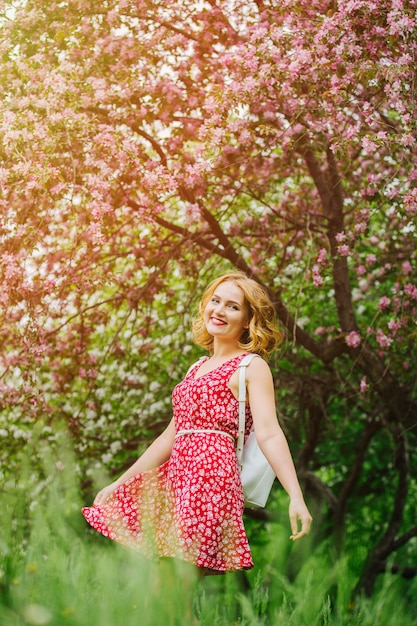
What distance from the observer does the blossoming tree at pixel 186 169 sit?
13.1ft

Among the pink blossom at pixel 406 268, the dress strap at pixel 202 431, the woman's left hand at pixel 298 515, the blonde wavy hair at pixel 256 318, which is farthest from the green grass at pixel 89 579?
the pink blossom at pixel 406 268

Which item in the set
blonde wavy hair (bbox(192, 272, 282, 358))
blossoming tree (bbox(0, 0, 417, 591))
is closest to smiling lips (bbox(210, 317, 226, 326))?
blonde wavy hair (bbox(192, 272, 282, 358))

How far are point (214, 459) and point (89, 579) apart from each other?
5.46 feet

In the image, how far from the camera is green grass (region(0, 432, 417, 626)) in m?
1.09

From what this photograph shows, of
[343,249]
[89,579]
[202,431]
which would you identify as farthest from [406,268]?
[89,579]

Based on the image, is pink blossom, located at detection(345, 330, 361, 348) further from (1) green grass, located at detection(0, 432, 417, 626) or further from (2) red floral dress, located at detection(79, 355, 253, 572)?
(1) green grass, located at detection(0, 432, 417, 626)

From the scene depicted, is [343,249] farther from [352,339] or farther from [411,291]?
[352,339]

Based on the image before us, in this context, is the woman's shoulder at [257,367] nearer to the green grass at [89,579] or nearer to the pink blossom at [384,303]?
the green grass at [89,579]

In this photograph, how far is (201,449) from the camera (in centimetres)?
293

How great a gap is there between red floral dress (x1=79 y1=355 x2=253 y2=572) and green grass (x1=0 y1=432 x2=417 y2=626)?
131 cm

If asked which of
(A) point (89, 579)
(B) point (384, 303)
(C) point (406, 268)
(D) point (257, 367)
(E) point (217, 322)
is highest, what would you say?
(C) point (406, 268)

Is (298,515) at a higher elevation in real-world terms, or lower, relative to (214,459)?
lower

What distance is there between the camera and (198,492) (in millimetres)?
2852

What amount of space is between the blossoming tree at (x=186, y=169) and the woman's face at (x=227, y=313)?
3.19 feet
